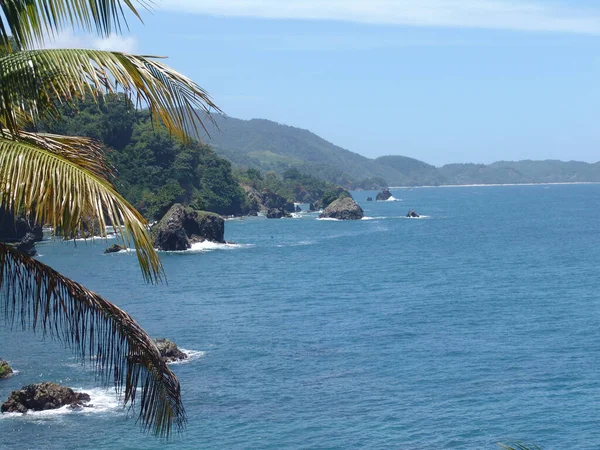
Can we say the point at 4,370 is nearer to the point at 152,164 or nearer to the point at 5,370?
the point at 5,370

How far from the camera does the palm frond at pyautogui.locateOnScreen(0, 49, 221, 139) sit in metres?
7.71

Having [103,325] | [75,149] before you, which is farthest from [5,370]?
[75,149]

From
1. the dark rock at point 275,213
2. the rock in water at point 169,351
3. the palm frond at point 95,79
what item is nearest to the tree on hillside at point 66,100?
the palm frond at point 95,79

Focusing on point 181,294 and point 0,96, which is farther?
point 181,294

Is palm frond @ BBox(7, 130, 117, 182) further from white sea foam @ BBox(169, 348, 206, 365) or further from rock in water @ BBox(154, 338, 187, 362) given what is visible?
white sea foam @ BBox(169, 348, 206, 365)

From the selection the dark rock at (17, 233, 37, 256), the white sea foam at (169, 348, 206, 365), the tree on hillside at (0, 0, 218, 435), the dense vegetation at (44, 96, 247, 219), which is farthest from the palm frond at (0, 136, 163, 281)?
the dense vegetation at (44, 96, 247, 219)

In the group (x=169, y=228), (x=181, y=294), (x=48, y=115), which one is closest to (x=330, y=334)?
(x=181, y=294)

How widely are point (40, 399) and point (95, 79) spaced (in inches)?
1260

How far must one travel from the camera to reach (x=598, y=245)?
117 m

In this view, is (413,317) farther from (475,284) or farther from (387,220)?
(387,220)

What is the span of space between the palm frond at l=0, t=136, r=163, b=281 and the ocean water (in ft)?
88.4

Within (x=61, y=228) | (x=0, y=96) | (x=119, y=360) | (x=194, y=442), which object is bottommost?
(x=194, y=442)

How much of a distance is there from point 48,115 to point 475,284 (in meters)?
74.2

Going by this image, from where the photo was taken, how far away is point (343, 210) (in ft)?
567
